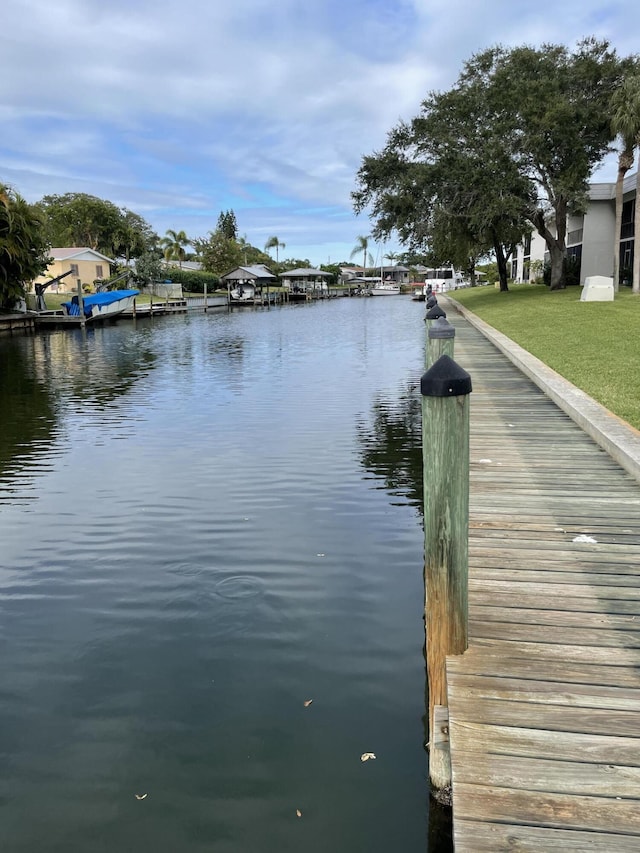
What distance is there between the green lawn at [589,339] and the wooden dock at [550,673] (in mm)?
3039

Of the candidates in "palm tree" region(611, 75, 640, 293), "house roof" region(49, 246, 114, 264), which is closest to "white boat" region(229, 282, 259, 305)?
"house roof" region(49, 246, 114, 264)

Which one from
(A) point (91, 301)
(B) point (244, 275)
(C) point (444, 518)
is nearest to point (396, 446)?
(C) point (444, 518)

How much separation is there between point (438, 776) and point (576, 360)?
1167 cm

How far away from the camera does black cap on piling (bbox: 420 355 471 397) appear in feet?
10.6

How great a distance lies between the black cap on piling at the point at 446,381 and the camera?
3225mm

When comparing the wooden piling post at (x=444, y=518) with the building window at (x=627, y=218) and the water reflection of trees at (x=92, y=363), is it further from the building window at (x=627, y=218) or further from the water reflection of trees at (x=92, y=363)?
the building window at (x=627, y=218)

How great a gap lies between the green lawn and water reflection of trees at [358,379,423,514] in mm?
2774

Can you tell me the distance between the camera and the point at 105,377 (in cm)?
2067

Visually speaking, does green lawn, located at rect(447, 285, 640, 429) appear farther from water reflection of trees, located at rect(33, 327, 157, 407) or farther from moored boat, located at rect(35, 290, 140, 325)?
moored boat, located at rect(35, 290, 140, 325)

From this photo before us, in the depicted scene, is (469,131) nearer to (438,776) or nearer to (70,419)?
(70,419)

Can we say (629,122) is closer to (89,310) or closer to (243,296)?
(89,310)

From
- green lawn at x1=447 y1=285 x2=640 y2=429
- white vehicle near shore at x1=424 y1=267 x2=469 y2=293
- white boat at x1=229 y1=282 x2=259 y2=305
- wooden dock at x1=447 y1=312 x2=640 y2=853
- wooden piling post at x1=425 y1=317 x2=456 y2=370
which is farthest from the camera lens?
white vehicle near shore at x1=424 y1=267 x2=469 y2=293

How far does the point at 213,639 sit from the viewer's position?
5.38 metres

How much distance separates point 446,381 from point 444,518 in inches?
28.5
